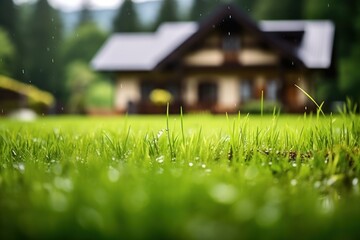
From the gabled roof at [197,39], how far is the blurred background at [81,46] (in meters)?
2.58

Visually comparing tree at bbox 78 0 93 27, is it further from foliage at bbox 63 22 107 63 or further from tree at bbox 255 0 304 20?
tree at bbox 255 0 304 20

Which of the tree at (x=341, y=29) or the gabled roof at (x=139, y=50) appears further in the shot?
the tree at (x=341, y=29)

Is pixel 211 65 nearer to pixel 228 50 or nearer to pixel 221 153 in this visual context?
pixel 228 50

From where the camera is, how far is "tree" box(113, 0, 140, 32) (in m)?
59.3

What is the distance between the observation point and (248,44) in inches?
1094

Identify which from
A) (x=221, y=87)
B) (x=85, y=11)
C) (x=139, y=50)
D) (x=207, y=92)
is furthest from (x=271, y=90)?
(x=85, y=11)

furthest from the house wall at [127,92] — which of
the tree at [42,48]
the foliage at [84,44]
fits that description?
the foliage at [84,44]

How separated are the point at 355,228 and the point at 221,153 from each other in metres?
1.90

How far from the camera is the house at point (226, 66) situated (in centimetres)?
2623

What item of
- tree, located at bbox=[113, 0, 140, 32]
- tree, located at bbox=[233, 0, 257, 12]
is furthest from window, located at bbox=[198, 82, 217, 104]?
tree, located at bbox=[113, 0, 140, 32]

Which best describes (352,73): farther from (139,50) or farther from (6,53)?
(6,53)

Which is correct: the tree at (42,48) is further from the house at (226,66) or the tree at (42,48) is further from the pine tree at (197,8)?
the house at (226,66)

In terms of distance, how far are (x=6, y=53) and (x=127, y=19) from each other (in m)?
13.9

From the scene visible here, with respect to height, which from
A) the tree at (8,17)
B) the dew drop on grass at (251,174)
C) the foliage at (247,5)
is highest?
the foliage at (247,5)
